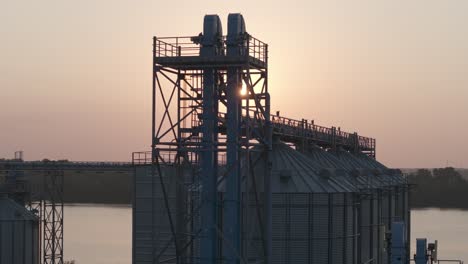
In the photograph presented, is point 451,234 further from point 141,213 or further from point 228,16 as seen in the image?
point 228,16

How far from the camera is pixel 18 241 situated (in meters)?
65.8

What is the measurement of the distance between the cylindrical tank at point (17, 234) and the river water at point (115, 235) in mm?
30564

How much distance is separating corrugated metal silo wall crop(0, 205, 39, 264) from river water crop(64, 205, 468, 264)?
30639 millimetres

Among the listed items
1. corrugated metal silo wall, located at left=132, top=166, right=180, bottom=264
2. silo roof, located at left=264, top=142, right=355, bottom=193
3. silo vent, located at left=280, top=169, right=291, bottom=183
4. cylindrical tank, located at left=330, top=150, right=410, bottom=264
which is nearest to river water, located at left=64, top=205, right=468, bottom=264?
cylindrical tank, located at left=330, top=150, right=410, bottom=264

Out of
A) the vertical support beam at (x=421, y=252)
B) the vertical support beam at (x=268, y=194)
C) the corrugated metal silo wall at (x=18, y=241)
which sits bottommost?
the corrugated metal silo wall at (x=18, y=241)

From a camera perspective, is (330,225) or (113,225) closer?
(330,225)

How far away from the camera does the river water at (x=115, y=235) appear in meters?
105

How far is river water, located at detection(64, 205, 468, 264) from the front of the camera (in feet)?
344

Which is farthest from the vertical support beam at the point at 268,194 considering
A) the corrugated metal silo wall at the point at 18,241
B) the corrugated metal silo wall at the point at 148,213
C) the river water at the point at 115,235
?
the river water at the point at 115,235

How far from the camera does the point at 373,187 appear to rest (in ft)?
182

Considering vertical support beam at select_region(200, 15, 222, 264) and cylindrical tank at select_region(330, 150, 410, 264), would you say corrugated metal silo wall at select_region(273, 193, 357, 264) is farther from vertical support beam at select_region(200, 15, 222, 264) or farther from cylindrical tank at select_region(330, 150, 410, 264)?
cylindrical tank at select_region(330, 150, 410, 264)

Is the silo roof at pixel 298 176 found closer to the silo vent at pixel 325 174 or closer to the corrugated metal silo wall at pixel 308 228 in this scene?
the silo vent at pixel 325 174

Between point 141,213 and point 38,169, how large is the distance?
19.5 meters

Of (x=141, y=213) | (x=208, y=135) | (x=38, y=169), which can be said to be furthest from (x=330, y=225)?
(x=38, y=169)
